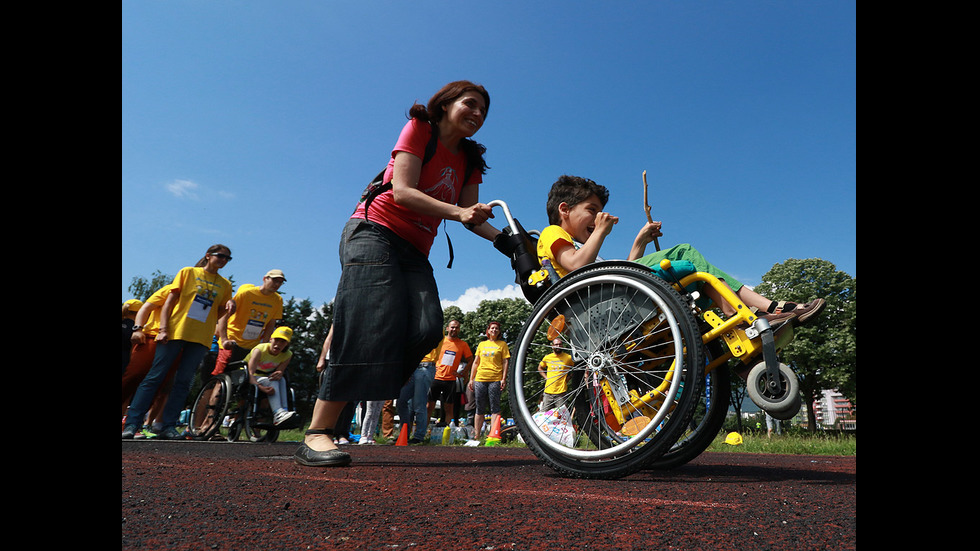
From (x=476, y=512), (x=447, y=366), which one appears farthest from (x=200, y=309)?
(x=476, y=512)

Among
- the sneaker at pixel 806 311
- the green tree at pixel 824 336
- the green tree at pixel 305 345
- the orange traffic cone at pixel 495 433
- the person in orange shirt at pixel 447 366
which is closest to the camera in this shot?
the sneaker at pixel 806 311

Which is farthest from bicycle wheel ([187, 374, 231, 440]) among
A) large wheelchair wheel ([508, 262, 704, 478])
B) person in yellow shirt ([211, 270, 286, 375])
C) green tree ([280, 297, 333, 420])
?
green tree ([280, 297, 333, 420])

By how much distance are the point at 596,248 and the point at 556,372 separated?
0.63 meters

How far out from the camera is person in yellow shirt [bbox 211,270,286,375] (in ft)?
24.2

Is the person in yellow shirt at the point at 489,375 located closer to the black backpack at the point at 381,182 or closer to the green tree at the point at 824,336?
the black backpack at the point at 381,182

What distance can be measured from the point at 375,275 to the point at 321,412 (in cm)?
72

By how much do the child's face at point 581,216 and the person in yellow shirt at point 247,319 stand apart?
16.0 ft

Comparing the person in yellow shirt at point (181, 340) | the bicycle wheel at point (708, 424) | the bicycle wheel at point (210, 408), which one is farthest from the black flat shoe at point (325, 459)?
the bicycle wheel at point (210, 408)

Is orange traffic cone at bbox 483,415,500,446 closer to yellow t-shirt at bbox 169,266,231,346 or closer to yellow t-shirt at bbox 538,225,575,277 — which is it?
yellow t-shirt at bbox 169,266,231,346

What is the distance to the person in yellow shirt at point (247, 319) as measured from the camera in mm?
7391
